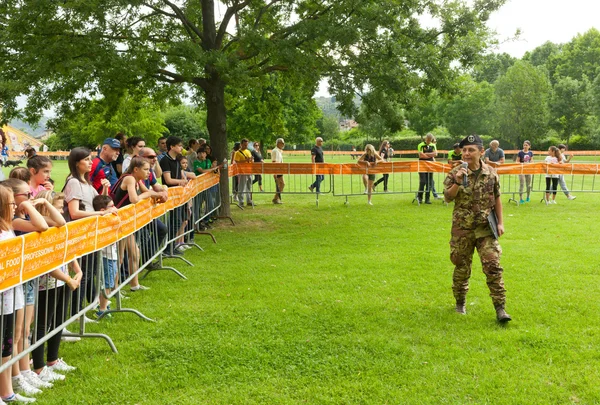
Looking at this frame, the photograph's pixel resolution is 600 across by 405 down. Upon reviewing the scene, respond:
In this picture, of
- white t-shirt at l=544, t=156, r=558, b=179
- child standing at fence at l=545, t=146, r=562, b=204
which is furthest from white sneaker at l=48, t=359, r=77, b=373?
white t-shirt at l=544, t=156, r=558, b=179

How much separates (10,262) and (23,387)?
50.2 inches

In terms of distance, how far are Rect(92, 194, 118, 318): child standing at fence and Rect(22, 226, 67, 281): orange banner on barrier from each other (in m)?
1.27

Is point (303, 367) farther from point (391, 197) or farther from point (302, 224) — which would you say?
point (391, 197)

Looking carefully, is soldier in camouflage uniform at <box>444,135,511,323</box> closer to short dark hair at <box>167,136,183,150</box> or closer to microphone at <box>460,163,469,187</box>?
microphone at <box>460,163,469,187</box>

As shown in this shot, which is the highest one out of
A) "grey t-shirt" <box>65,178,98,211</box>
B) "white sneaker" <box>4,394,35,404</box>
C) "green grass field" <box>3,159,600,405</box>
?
"grey t-shirt" <box>65,178,98,211</box>

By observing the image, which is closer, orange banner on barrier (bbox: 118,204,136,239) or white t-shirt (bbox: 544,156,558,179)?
orange banner on barrier (bbox: 118,204,136,239)

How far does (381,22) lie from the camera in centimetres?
1120

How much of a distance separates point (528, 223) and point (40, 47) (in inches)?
444

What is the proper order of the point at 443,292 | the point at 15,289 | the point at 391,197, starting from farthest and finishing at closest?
1. the point at 391,197
2. the point at 443,292
3. the point at 15,289

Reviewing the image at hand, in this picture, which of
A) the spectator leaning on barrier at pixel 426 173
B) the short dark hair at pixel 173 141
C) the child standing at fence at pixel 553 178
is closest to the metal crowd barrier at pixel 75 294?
the short dark hair at pixel 173 141

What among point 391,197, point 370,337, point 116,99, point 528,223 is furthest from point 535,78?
point 370,337

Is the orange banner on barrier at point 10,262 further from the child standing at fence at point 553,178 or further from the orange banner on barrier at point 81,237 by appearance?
the child standing at fence at point 553,178

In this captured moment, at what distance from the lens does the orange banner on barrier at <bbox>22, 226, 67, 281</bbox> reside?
4117mm

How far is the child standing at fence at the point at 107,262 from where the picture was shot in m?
5.93
